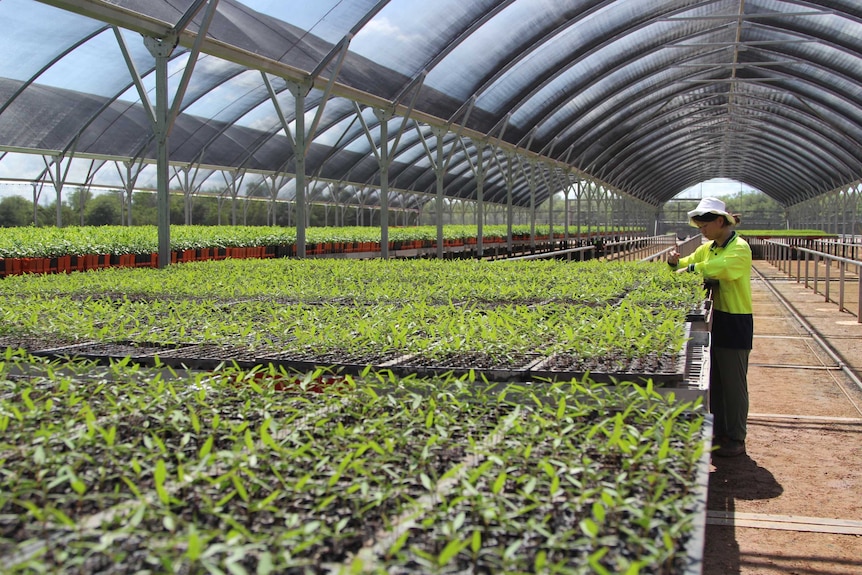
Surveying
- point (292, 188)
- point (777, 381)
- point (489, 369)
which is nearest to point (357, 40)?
point (777, 381)

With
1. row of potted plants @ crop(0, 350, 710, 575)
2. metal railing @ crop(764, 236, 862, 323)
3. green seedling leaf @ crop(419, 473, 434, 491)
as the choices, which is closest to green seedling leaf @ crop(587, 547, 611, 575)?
row of potted plants @ crop(0, 350, 710, 575)

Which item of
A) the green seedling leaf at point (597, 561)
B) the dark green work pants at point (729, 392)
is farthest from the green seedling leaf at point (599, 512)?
the dark green work pants at point (729, 392)

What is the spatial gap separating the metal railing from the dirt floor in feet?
13.3

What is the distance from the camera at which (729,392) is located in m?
5.98

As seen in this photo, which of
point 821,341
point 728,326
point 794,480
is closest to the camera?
point 794,480

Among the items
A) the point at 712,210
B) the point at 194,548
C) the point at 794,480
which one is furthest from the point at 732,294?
the point at 194,548

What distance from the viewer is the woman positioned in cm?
591

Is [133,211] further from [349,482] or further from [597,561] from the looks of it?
[597,561]

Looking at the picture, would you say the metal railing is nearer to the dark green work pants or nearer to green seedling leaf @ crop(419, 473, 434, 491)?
the dark green work pants

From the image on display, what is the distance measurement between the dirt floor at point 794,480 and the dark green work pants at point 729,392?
0.72ft

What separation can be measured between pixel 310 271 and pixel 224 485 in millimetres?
7515

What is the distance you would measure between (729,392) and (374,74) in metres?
14.0

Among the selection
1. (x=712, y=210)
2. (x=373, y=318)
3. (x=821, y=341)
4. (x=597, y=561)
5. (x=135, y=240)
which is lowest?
(x=821, y=341)

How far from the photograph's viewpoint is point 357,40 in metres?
17.5
